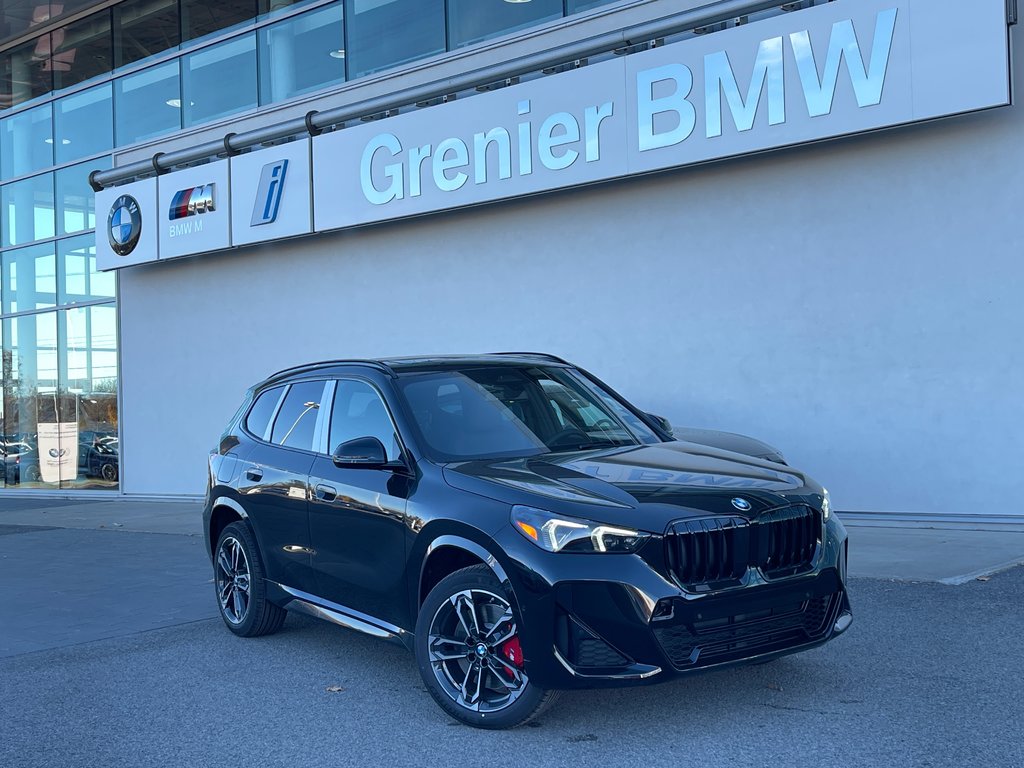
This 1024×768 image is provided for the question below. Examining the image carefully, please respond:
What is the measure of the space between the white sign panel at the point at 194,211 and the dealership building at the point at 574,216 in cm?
5

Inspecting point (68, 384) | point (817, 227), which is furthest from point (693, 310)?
point (68, 384)

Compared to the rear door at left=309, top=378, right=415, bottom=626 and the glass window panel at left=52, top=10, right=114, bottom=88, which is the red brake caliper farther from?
the glass window panel at left=52, top=10, right=114, bottom=88

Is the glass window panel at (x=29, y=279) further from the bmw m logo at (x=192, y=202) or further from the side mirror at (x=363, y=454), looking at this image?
the side mirror at (x=363, y=454)

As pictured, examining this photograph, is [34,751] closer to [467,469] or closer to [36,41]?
[467,469]

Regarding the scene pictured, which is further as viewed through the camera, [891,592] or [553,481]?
[891,592]

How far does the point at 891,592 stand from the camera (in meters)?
7.64

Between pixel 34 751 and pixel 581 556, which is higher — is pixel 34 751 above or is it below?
below

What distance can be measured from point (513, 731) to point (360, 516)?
1.45 m

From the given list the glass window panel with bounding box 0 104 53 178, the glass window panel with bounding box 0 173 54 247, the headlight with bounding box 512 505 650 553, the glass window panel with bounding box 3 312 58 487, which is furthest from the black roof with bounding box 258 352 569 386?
the glass window panel with bounding box 0 104 53 178

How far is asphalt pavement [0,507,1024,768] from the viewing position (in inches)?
183

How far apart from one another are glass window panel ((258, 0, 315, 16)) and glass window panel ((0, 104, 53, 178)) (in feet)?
21.2

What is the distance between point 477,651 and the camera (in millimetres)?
4945

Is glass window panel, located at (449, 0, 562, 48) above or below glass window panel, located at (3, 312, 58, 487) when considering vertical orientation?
above

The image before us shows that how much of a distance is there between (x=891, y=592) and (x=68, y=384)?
1765 centimetres
